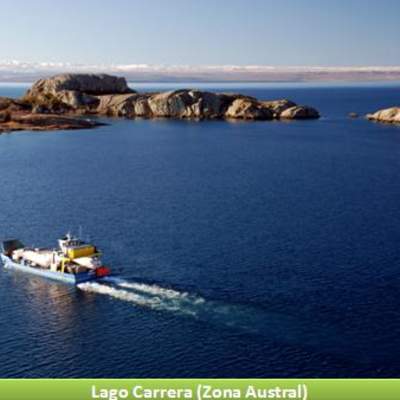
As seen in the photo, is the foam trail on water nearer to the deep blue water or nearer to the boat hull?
the deep blue water

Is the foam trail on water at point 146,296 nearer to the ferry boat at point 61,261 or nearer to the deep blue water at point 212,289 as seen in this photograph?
the deep blue water at point 212,289

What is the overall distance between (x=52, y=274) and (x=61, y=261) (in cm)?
236

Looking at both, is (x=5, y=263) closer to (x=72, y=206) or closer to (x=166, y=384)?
(x=72, y=206)

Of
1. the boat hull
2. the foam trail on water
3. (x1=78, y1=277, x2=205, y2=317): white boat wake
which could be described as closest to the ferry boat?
the boat hull

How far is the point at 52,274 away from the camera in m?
105

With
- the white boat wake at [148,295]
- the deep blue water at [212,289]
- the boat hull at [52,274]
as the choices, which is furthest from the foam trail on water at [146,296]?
the boat hull at [52,274]

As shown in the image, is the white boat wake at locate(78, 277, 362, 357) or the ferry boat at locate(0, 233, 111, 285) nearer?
the white boat wake at locate(78, 277, 362, 357)

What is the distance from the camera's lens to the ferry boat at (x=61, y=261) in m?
102

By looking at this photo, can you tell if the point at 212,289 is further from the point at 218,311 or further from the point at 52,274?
the point at 52,274

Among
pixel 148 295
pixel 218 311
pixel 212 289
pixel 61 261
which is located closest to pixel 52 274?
pixel 61 261

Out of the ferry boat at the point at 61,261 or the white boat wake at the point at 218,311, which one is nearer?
the white boat wake at the point at 218,311

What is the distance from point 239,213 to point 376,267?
4111 centimetres

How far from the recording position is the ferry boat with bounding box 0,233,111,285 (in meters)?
102

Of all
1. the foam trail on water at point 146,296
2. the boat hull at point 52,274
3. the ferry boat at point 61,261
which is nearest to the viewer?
the foam trail on water at point 146,296
